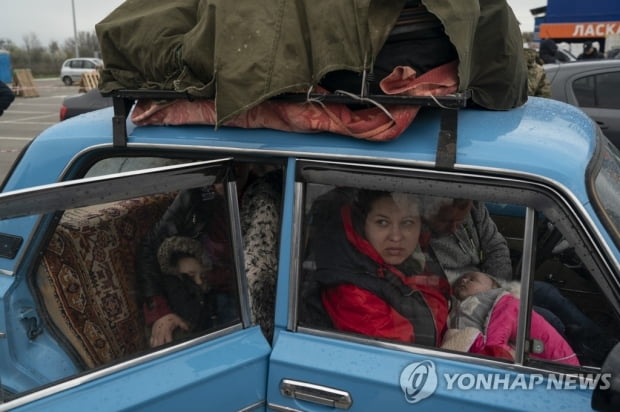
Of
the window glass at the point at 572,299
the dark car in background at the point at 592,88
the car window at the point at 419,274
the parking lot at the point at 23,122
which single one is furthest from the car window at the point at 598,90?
the parking lot at the point at 23,122

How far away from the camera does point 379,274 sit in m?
1.75

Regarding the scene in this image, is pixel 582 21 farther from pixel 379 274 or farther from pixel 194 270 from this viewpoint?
pixel 194 270

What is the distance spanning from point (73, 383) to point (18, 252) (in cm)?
57

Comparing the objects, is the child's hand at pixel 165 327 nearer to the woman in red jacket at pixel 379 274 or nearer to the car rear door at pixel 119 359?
the car rear door at pixel 119 359

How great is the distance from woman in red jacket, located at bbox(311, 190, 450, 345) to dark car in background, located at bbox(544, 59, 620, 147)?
5.03 meters

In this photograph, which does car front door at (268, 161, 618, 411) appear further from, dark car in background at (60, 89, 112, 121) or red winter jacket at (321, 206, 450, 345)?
dark car in background at (60, 89, 112, 121)

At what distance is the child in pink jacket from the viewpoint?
1.58 metres

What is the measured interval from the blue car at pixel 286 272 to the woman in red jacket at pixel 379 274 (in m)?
0.03

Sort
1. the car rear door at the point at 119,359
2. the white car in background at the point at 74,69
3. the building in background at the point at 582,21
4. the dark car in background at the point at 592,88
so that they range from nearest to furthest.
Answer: the car rear door at the point at 119,359, the dark car in background at the point at 592,88, the building in background at the point at 582,21, the white car in background at the point at 74,69

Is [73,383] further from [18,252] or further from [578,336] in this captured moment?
[578,336]

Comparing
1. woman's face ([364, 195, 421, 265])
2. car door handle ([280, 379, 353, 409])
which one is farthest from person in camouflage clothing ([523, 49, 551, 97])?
car door handle ([280, 379, 353, 409])

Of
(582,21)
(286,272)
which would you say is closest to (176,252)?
(286,272)

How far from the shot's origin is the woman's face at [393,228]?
171 centimetres

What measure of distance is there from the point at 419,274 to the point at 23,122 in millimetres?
17709
